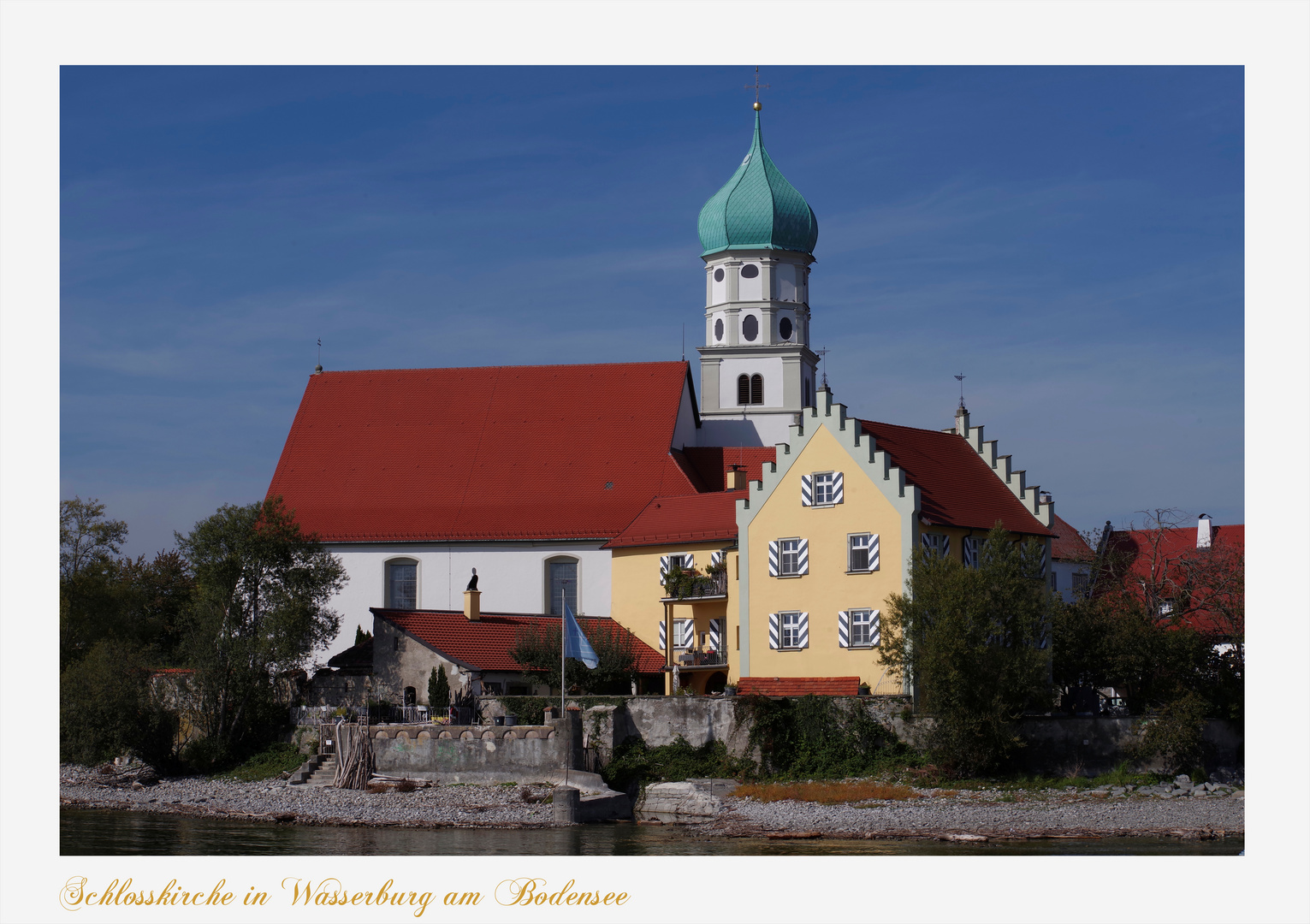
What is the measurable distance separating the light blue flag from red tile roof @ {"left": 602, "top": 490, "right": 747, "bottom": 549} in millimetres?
6814

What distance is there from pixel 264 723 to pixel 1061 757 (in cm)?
2125

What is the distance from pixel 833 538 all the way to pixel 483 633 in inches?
429

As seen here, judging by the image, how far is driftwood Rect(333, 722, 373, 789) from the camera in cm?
3994

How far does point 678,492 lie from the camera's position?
5562 centimetres

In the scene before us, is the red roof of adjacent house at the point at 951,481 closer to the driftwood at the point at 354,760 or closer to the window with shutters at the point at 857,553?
the window with shutters at the point at 857,553

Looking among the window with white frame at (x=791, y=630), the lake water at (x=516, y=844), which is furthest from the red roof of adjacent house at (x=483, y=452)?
the lake water at (x=516, y=844)

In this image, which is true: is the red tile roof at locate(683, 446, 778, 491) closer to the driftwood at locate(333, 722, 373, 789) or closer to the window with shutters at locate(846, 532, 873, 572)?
the window with shutters at locate(846, 532, 873, 572)

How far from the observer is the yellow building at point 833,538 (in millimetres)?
40531

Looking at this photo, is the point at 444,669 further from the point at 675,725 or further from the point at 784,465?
the point at 784,465

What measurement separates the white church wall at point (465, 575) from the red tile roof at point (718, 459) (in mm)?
6426

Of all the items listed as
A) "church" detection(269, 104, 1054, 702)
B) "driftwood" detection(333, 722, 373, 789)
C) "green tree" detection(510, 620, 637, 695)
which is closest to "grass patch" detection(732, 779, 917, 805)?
"church" detection(269, 104, 1054, 702)

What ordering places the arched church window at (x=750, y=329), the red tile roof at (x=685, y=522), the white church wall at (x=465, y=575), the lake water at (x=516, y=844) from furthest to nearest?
the arched church window at (x=750, y=329) → the white church wall at (x=465, y=575) → the red tile roof at (x=685, y=522) → the lake water at (x=516, y=844)

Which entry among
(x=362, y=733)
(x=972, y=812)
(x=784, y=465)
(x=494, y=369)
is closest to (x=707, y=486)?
(x=494, y=369)

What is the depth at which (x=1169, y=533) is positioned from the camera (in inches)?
2467
